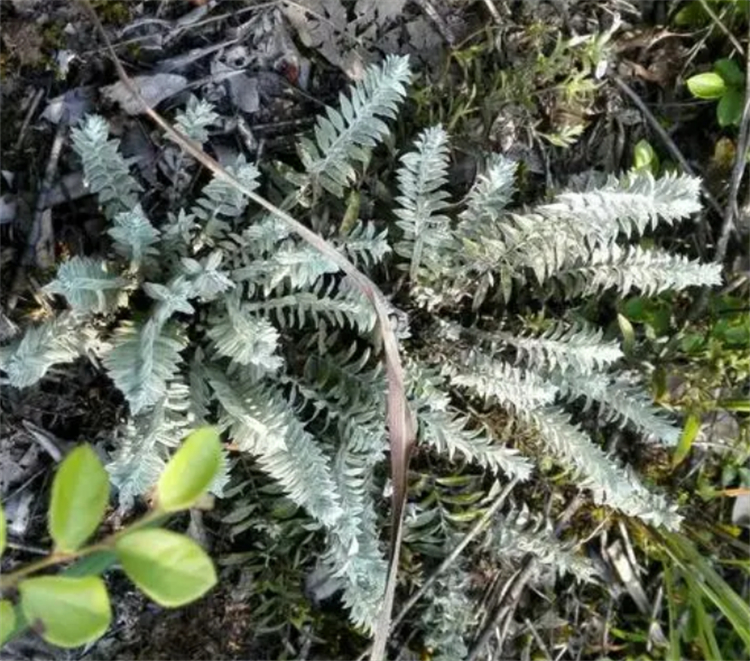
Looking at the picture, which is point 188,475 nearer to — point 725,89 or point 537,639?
point 537,639

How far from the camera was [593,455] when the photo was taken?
1.92 m

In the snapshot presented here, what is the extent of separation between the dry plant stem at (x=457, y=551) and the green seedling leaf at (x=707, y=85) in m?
0.86

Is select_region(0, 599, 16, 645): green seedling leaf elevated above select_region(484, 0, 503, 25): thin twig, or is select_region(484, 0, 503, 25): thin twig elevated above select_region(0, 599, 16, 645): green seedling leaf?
select_region(484, 0, 503, 25): thin twig

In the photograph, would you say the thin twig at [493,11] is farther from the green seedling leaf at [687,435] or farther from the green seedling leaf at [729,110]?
the green seedling leaf at [687,435]

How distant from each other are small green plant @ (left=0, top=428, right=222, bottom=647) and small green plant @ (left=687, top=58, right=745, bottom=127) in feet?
5.24

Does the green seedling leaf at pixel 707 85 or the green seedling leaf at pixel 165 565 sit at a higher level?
the green seedling leaf at pixel 165 565

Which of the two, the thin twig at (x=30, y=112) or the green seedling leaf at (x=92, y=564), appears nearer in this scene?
the green seedling leaf at (x=92, y=564)

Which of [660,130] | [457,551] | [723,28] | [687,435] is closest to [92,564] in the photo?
[457,551]

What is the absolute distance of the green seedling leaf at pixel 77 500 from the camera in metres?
0.74

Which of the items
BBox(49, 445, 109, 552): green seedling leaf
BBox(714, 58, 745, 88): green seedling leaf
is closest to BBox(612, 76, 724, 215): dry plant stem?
BBox(714, 58, 745, 88): green seedling leaf

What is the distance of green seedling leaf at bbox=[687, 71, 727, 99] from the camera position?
2.03 meters

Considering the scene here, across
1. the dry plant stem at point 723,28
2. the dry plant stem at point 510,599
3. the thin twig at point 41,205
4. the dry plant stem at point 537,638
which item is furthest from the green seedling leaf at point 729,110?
the thin twig at point 41,205

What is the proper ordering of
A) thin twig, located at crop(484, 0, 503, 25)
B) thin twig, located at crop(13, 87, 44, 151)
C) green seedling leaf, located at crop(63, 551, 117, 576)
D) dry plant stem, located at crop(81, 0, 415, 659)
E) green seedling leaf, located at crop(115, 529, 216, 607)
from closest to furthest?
green seedling leaf, located at crop(115, 529, 216, 607) < green seedling leaf, located at crop(63, 551, 117, 576) < dry plant stem, located at crop(81, 0, 415, 659) < thin twig, located at crop(13, 87, 44, 151) < thin twig, located at crop(484, 0, 503, 25)

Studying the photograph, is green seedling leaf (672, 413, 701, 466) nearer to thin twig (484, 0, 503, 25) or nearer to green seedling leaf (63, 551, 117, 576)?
thin twig (484, 0, 503, 25)
